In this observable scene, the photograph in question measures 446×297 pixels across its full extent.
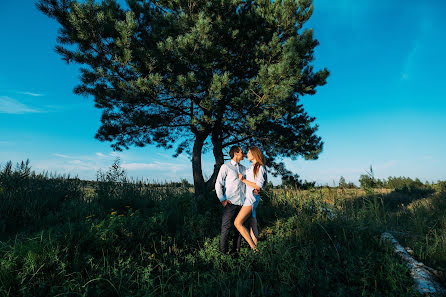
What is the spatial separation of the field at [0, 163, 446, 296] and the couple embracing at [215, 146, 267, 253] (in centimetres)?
41

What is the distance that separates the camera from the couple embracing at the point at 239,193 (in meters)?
4.48

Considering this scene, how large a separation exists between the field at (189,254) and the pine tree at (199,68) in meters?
3.86

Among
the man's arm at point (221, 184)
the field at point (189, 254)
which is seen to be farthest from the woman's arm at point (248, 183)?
the field at point (189, 254)

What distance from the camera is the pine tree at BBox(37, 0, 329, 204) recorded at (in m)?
8.66

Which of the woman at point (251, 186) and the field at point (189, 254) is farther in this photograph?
the woman at point (251, 186)

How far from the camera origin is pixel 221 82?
8.80 meters

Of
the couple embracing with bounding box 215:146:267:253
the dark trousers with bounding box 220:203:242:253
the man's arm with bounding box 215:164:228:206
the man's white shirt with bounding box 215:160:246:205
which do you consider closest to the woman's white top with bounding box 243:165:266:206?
the couple embracing with bounding box 215:146:267:253

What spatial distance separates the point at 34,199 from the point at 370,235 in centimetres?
836

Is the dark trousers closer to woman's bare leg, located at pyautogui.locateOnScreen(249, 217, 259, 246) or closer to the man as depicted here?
the man

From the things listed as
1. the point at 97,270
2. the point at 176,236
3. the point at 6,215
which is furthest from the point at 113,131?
the point at 97,270

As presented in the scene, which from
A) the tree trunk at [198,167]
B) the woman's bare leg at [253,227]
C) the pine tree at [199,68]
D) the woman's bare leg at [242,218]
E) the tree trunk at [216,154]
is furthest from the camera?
the tree trunk at [216,154]

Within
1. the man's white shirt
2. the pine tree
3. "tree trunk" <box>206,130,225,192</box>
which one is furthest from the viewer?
"tree trunk" <box>206,130,225,192</box>

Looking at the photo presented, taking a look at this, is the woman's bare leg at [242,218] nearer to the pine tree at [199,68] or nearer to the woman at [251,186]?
the woman at [251,186]

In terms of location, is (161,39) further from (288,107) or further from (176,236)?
(176,236)
